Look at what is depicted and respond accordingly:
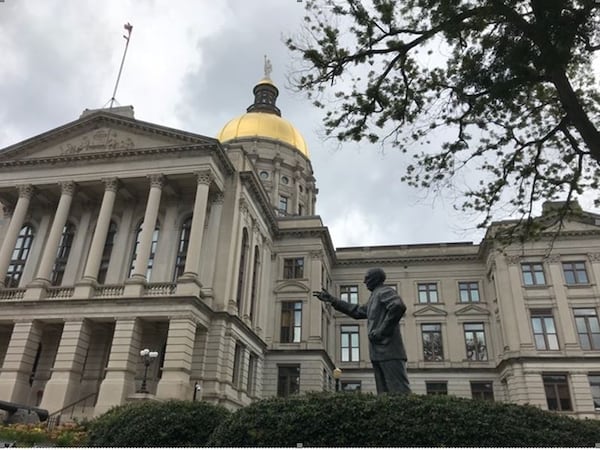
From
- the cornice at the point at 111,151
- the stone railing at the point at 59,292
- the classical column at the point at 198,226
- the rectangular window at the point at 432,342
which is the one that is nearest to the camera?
the classical column at the point at 198,226

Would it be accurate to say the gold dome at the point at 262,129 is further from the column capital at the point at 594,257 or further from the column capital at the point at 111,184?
the column capital at the point at 594,257

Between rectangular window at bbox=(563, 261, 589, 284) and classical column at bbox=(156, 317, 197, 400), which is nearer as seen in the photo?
classical column at bbox=(156, 317, 197, 400)

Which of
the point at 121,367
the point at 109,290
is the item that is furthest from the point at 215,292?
the point at 121,367

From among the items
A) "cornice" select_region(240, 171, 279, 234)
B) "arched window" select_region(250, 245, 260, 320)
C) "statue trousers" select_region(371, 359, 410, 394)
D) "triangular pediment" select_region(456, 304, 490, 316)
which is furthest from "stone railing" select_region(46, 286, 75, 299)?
"triangular pediment" select_region(456, 304, 490, 316)

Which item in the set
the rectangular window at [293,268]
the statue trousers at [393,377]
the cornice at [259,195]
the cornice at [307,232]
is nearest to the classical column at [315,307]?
the rectangular window at [293,268]

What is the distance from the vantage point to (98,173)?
29.4 metres

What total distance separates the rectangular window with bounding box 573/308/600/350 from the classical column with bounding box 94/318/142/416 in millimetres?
29549

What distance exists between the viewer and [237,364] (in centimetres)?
2839

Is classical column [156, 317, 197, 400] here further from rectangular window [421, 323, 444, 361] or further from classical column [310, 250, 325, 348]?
rectangular window [421, 323, 444, 361]

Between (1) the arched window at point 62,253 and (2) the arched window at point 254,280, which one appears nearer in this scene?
(1) the arched window at point 62,253

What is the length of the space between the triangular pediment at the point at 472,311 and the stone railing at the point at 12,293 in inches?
1245

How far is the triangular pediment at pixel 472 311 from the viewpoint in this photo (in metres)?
38.2

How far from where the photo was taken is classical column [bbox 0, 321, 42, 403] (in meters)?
23.8

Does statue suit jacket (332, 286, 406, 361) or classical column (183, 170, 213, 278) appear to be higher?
classical column (183, 170, 213, 278)
